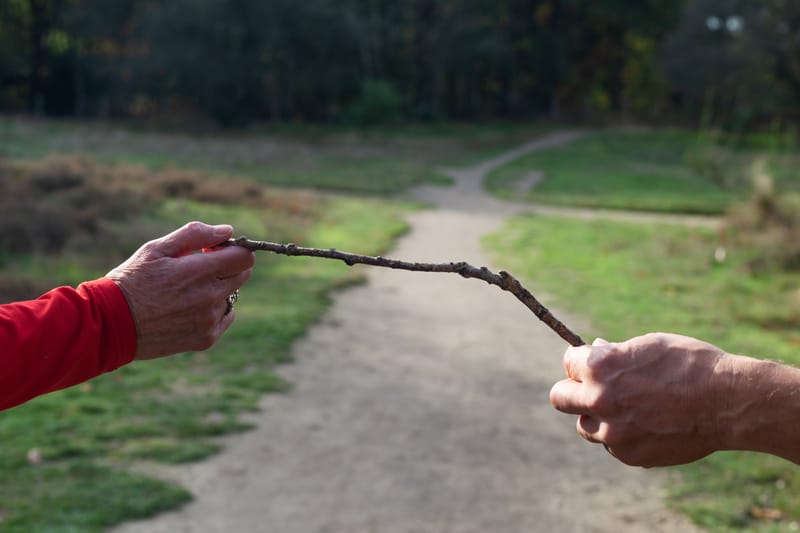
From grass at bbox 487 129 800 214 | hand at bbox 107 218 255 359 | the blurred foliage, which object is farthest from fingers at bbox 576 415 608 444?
the blurred foliage

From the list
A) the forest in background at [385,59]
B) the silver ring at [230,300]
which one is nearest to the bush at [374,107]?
the forest in background at [385,59]

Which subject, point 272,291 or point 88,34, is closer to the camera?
point 272,291

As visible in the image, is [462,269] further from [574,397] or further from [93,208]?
[93,208]

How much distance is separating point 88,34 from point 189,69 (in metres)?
5.95

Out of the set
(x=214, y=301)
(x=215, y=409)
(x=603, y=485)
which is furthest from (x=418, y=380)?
(x=214, y=301)

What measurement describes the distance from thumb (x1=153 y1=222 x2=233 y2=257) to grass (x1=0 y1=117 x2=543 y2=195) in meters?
19.9

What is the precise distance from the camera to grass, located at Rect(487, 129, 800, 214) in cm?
1510

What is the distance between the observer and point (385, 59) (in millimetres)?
Answer: 47656

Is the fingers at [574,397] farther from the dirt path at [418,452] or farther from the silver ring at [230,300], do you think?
the dirt path at [418,452]

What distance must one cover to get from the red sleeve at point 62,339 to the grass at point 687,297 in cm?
360

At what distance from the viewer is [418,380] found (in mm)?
6949

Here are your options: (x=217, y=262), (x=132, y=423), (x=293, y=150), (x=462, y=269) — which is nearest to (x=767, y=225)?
(x=132, y=423)

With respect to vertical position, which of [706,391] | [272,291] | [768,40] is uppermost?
[768,40]

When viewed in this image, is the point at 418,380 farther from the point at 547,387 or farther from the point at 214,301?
the point at 214,301
